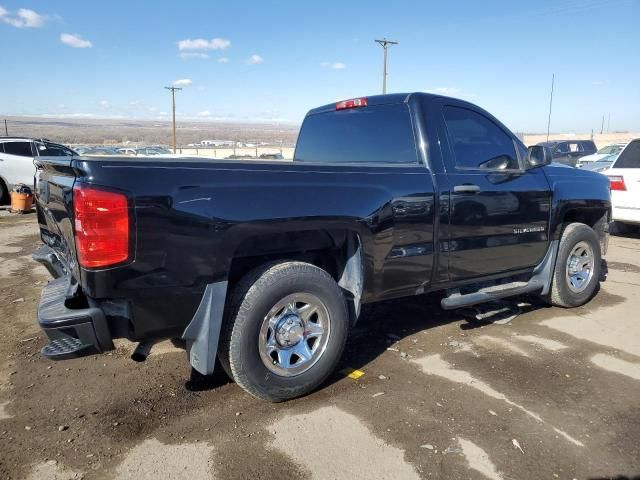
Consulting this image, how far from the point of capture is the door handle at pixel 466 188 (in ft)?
12.7

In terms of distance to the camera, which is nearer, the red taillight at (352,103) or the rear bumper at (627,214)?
the red taillight at (352,103)

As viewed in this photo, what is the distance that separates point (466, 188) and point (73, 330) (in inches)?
112

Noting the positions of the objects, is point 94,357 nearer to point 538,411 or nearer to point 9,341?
point 9,341

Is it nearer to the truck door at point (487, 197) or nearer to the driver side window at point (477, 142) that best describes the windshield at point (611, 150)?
the truck door at point (487, 197)

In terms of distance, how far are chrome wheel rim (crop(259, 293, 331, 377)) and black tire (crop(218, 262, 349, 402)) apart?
2cm

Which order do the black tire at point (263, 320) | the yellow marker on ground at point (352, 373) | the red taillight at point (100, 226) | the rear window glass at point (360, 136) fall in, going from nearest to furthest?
the red taillight at point (100, 226), the black tire at point (263, 320), the yellow marker on ground at point (352, 373), the rear window glass at point (360, 136)

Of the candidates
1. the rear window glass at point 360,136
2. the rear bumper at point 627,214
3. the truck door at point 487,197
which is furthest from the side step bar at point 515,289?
the rear bumper at point 627,214

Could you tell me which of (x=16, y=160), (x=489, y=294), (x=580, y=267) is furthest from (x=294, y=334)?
(x=16, y=160)

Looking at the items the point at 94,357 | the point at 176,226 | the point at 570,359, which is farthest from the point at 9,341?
the point at 570,359

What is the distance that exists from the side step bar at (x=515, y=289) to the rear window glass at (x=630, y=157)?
5150mm

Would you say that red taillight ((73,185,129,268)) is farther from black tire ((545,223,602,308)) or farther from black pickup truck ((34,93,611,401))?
black tire ((545,223,602,308))

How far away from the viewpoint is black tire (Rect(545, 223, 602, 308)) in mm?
4977

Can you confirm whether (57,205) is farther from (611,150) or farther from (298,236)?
(611,150)

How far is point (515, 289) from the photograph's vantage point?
4.55 m
